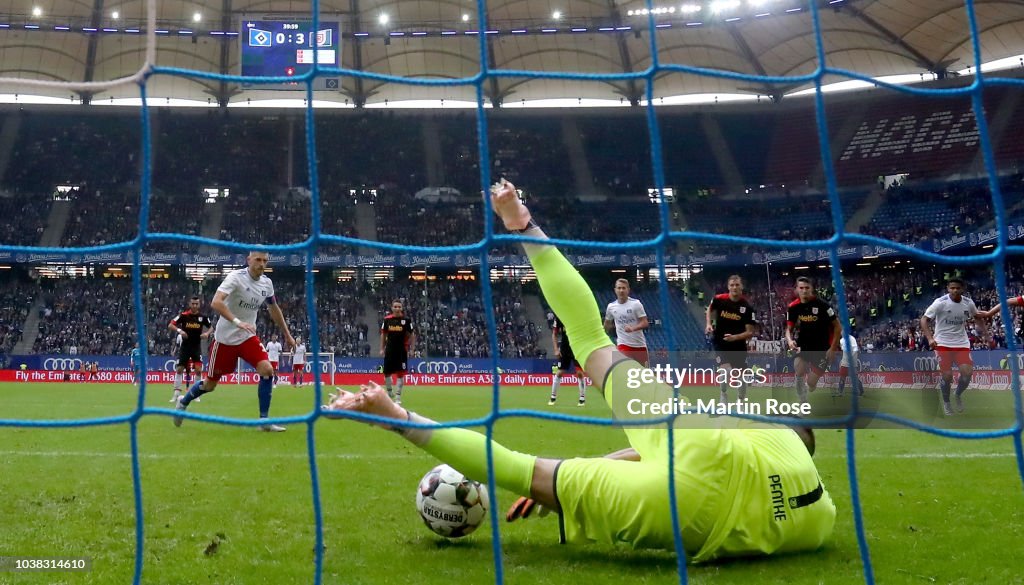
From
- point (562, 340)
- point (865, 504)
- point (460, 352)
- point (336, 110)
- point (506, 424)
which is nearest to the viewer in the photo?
point (865, 504)

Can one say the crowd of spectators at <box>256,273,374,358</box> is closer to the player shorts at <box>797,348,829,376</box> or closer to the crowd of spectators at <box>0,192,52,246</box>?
the crowd of spectators at <box>0,192,52,246</box>

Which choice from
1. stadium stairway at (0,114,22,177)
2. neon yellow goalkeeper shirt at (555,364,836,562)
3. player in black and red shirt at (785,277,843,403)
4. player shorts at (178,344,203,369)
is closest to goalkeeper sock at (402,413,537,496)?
neon yellow goalkeeper shirt at (555,364,836,562)

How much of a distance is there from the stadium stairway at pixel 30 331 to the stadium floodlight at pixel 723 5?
25134 mm

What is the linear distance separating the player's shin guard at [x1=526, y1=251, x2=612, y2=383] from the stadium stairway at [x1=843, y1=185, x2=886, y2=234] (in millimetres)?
30920

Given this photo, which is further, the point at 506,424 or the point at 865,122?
the point at 865,122

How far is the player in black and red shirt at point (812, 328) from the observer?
10727 millimetres

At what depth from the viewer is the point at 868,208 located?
3288cm

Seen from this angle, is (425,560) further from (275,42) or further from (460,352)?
(460,352)

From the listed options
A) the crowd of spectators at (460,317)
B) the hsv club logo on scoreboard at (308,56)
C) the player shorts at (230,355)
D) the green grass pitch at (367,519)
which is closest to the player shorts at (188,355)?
the player shorts at (230,355)

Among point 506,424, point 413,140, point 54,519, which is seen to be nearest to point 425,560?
point 54,519

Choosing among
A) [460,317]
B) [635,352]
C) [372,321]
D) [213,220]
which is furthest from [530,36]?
[635,352]

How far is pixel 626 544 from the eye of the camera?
12.1ft

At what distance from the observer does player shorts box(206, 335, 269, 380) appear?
8141mm

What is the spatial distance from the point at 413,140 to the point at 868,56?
1889cm
